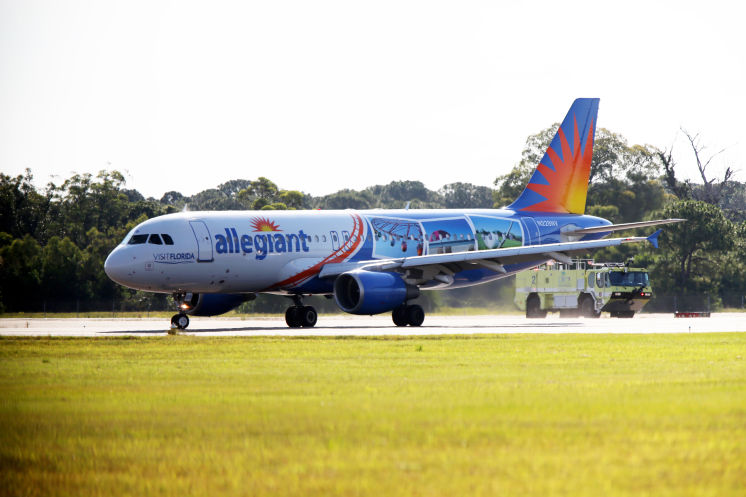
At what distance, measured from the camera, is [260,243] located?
1547 inches

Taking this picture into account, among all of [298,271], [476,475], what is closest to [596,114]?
[298,271]

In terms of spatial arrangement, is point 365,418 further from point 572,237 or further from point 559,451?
point 572,237

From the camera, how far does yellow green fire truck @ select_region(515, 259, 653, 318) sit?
162 feet

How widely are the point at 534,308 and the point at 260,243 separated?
1714cm

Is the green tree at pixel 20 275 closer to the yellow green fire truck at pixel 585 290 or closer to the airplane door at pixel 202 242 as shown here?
the airplane door at pixel 202 242

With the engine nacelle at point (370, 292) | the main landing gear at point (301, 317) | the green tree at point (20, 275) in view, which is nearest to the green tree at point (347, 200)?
the green tree at point (20, 275)

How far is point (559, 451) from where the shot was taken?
10.5 meters

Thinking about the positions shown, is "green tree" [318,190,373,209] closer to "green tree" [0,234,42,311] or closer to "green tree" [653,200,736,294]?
"green tree" [653,200,736,294]

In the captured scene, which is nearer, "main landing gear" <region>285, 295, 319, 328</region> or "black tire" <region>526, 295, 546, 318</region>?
"main landing gear" <region>285, 295, 319, 328</region>

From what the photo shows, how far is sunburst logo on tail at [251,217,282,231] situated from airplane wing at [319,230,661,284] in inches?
93.8

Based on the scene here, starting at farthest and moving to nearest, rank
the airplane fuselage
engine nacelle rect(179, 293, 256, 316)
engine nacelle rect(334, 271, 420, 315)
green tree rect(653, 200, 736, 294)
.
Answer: green tree rect(653, 200, 736, 294), engine nacelle rect(179, 293, 256, 316), engine nacelle rect(334, 271, 420, 315), the airplane fuselage

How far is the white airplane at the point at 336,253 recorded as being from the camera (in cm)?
3734

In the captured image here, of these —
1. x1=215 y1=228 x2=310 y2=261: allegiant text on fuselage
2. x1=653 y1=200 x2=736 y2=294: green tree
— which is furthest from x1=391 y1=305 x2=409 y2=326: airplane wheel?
x1=653 y1=200 x2=736 y2=294: green tree

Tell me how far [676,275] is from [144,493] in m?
72.7
